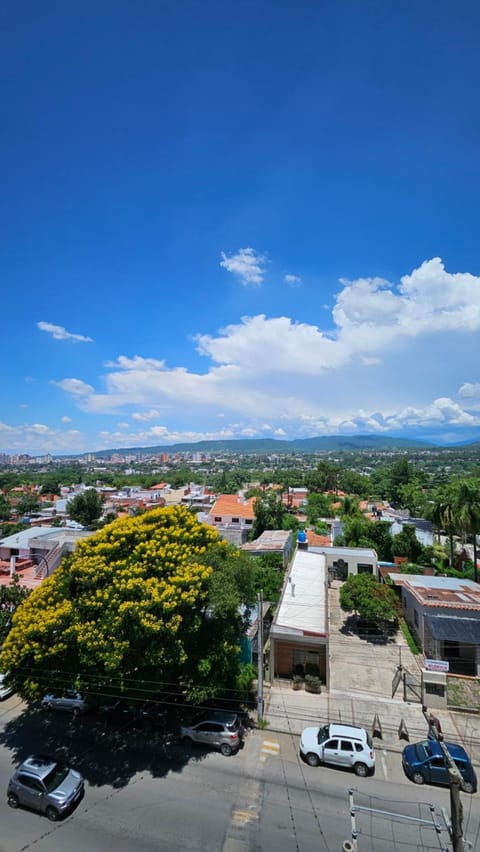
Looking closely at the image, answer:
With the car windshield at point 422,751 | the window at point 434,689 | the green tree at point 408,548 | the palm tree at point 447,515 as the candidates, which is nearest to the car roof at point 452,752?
the car windshield at point 422,751

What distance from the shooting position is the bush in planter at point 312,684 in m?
17.6

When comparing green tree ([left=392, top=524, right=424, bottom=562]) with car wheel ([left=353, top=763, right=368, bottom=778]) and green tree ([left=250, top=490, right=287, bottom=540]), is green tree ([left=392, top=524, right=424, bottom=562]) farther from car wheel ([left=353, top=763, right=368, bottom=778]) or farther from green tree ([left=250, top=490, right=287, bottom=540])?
car wheel ([left=353, top=763, right=368, bottom=778])

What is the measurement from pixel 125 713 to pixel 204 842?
6858 millimetres

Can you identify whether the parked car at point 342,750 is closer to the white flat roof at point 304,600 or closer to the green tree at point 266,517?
the white flat roof at point 304,600

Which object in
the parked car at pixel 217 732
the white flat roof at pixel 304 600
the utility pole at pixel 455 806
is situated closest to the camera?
the utility pole at pixel 455 806

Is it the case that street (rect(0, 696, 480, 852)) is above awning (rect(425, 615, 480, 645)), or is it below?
below

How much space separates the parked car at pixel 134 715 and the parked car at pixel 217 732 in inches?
57.2

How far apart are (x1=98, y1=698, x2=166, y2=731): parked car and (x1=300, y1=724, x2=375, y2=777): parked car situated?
5636 mm

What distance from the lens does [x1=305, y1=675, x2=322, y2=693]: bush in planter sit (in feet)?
57.7

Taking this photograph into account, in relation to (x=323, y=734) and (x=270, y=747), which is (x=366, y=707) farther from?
(x=270, y=747)

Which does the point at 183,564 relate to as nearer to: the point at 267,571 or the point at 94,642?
the point at 94,642

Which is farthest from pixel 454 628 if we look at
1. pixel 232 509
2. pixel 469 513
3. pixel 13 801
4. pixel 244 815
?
pixel 232 509

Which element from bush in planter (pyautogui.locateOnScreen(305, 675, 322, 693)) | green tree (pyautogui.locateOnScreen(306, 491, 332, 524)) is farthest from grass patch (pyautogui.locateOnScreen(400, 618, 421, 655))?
green tree (pyautogui.locateOnScreen(306, 491, 332, 524))

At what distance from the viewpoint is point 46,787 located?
36.7ft
